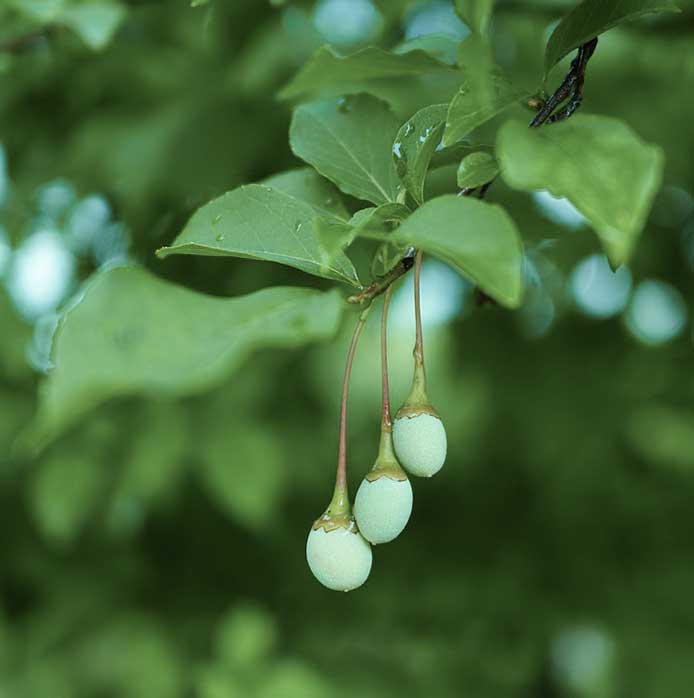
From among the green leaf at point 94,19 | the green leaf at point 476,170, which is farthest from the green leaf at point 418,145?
the green leaf at point 94,19

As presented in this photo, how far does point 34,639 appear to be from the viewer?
1.93m

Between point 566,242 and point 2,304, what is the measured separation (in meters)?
1.02

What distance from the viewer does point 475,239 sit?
0.47m

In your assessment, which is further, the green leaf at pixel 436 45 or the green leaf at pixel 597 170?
the green leaf at pixel 436 45

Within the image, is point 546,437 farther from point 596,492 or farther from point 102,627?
point 102,627

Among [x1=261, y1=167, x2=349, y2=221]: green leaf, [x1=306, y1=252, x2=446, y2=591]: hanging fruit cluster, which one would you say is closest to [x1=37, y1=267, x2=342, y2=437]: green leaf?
[x1=306, y1=252, x2=446, y2=591]: hanging fruit cluster

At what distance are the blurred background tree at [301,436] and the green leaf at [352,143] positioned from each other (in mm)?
493

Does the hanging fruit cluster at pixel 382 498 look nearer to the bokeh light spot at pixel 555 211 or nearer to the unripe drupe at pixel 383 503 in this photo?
the unripe drupe at pixel 383 503

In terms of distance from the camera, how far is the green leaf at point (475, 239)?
1.48ft

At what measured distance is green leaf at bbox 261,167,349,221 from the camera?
787 mm

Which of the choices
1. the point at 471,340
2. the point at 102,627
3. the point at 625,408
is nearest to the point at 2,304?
the point at 102,627

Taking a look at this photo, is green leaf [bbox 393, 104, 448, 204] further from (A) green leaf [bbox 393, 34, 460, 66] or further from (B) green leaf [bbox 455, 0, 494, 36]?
(A) green leaf [bbox 393, 34, 460, 66]

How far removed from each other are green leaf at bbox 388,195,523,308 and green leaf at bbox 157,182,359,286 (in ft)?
0.40

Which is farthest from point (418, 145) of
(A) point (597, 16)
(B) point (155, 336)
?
(B) point (155, 336)
